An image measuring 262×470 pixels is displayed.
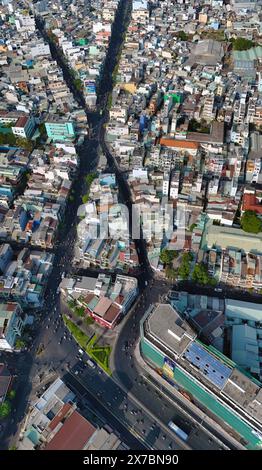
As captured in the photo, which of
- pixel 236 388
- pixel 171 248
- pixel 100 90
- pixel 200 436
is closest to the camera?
pixel 236 388

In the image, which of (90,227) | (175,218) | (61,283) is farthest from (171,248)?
(61,283)

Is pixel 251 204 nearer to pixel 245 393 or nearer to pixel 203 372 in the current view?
pixel 203 372

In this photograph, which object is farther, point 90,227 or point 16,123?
point 16,123

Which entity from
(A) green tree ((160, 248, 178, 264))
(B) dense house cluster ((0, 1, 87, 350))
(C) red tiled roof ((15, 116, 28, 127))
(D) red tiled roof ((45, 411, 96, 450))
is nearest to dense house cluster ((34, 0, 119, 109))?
(B) dense house cluster ((0, 1, 87, 350))

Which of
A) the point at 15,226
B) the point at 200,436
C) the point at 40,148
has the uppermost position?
the point at 40,148

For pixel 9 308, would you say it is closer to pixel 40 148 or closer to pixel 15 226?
pixel 15 226

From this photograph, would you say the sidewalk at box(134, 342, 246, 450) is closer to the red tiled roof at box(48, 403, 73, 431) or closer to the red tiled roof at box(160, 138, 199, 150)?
the red tiled roof at box(48, 403, 73, 431)

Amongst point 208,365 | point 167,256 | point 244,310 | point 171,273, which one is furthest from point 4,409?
point 244,310
